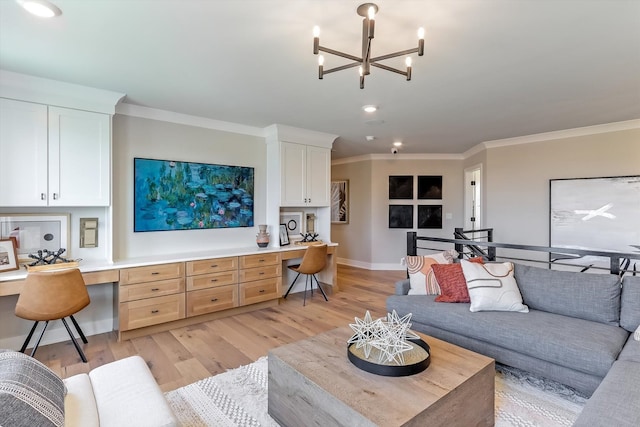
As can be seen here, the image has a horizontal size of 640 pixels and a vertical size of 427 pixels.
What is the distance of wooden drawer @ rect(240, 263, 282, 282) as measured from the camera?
4.01m

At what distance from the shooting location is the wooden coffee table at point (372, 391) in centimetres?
143

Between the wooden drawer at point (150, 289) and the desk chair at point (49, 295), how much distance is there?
0.46m

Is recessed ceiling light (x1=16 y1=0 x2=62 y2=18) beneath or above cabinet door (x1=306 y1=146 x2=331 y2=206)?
above

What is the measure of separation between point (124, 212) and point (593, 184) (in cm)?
586

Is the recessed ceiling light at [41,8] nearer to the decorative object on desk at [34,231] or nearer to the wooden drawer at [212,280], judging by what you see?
the decorative object on desk at [34,231]

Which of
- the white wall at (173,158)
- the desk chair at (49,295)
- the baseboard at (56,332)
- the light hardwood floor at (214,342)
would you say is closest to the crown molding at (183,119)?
the white wall at (173,158)

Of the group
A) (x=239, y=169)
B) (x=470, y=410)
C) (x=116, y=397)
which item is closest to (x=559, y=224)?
(x=470, y=410)

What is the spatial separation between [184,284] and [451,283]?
8.86 ft

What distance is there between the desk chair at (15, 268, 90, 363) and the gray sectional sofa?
277 centimetres

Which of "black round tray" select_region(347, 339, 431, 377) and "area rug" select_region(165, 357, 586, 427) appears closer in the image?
"black round tray" select_region(347, 339, 431, 377)

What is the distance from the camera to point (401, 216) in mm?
6793

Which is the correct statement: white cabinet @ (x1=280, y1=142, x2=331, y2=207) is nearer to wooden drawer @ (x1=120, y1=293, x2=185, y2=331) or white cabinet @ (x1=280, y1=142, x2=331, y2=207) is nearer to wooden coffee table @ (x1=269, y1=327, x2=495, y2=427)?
wooden drawer @ (x1=120, y1=293, x2=185, y2=331)

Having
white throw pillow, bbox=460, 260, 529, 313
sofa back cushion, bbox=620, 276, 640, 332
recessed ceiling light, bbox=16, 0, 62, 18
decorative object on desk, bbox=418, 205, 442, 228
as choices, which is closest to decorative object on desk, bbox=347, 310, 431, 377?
white throw pillow, bbox=460, 260, 529, 313

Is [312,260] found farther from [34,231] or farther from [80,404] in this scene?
[80,404]
